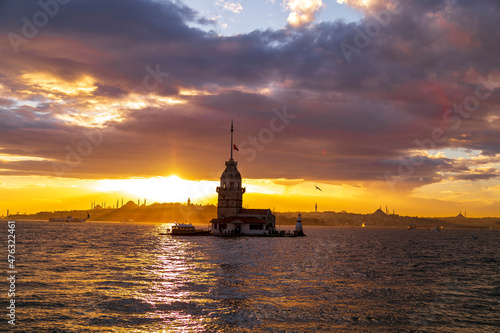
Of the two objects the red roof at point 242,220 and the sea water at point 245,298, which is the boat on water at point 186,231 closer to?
the red roof at point 242,220

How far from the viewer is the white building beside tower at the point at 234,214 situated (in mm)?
124125

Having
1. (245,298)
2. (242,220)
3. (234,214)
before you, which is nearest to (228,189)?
(234,214)

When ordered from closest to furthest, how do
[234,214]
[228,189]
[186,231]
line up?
[234,214]
[228,189]
[186,231]

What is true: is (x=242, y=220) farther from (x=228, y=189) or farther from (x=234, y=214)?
(x=228, y=189)

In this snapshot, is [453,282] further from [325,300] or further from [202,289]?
[202,289]

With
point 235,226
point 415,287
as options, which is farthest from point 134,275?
point 235,226

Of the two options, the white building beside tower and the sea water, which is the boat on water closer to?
the white building beside tower

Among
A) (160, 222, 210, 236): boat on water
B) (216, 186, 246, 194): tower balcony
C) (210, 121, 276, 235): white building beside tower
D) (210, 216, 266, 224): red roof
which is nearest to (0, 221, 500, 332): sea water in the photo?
(210, 216, 266, 224): red roof

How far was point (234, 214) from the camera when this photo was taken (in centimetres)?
13362

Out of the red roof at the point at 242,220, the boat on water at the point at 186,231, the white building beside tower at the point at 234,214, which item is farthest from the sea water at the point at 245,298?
the boat on water at the point at 186,231

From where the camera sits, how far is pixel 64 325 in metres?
27.5

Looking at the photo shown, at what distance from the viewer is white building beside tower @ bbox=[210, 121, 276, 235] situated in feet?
407

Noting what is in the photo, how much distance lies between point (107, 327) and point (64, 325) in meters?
2.85

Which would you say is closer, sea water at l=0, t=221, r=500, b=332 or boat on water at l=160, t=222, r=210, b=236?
sea water at l=0, t=221, r=500, b=332
